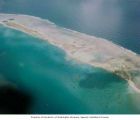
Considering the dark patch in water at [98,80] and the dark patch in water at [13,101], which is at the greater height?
the dark patch in water at [98,80]

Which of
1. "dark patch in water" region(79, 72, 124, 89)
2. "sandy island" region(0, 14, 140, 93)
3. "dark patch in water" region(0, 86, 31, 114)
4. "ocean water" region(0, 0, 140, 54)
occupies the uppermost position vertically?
"ocean water" region(0, 0, 140, 54)

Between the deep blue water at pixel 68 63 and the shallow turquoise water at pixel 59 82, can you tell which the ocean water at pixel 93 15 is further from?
the shallow turquoise water at pixel 59 82

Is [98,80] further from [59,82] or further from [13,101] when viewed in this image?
[13,101]

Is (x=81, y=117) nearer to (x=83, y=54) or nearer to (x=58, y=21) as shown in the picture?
(x=83, y=54)

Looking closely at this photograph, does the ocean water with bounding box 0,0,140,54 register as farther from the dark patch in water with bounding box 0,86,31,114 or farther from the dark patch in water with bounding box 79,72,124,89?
the dark patch in water with bounding box 0,86,31,114

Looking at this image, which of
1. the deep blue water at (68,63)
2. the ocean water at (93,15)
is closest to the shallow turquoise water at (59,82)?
the deep blue water at (68,63)

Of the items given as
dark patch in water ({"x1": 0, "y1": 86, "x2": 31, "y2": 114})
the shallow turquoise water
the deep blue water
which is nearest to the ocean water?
the deep blue water
